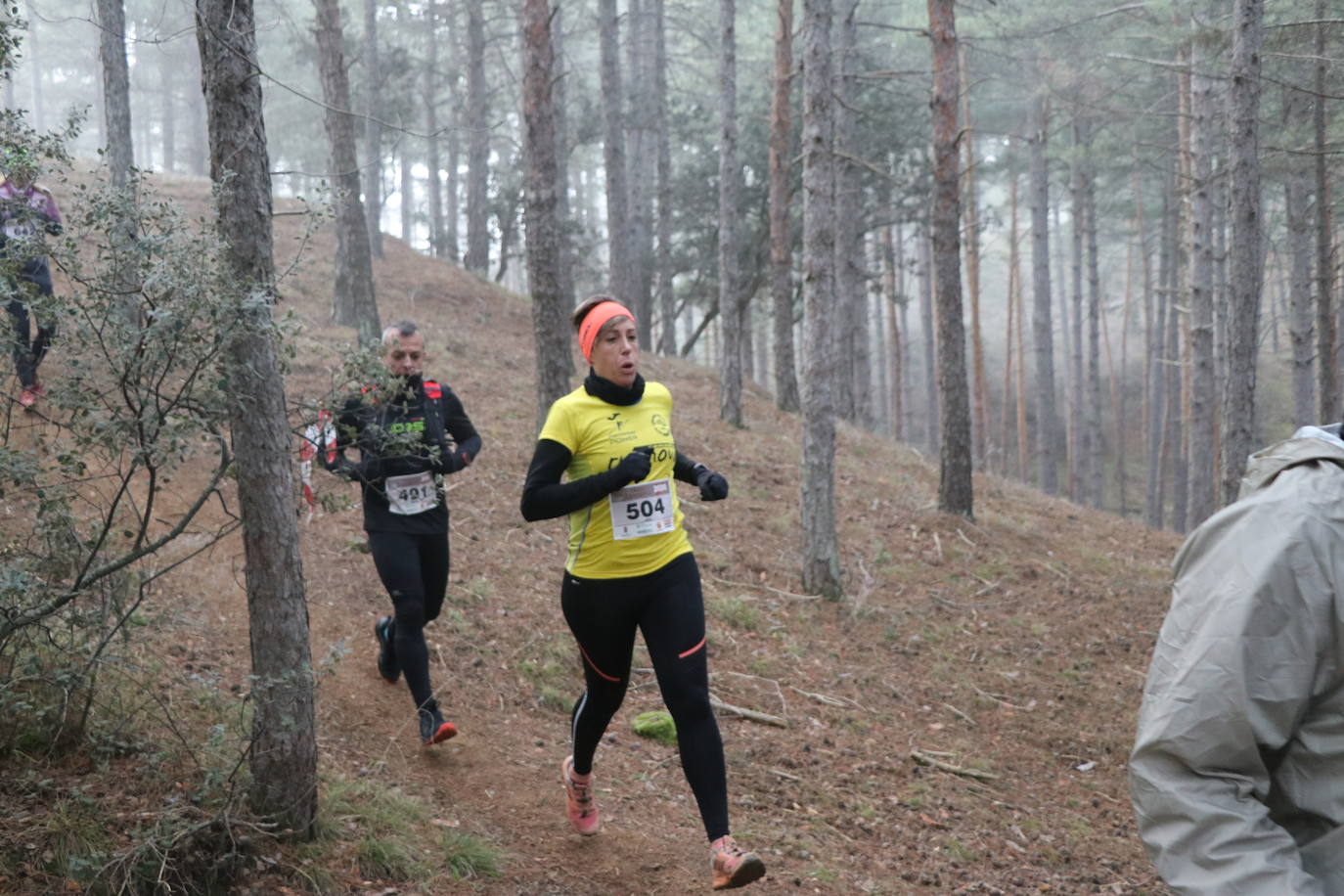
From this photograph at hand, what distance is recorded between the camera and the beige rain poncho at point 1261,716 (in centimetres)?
196

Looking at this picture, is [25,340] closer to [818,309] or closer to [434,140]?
[818,309]

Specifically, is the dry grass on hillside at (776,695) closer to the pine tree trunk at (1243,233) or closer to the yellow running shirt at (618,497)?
the yellow running shirt at (618,497)

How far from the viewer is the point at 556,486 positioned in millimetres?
4398

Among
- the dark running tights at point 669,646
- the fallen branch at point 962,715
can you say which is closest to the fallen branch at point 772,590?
the fallen branch at point 962,715

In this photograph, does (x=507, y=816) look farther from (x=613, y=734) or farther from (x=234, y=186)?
(x=234, y=186)

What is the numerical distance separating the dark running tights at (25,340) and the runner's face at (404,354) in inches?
67.8

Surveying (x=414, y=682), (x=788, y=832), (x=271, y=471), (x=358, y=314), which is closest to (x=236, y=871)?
(x=271, y=471)

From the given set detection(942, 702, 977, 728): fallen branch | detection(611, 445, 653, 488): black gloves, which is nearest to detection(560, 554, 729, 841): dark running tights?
detection(611, 445, 653, 488): black gloves

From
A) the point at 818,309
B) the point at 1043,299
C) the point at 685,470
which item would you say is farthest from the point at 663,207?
the point at 685,470

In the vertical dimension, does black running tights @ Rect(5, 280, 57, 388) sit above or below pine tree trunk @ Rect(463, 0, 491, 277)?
below

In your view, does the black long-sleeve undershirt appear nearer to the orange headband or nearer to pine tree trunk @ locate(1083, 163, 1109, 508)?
the orange headband

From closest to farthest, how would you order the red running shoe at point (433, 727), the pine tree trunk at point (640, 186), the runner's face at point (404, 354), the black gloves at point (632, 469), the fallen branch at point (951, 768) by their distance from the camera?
the black gloves at point (632, 469) → the red running shoe at point (433, 727) → the runner's face at point (404, 354) → the fallen branch at point (951, 768) → the pine tree trunk at point (640, 186)

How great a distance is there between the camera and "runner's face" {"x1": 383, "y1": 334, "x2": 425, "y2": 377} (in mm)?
5891

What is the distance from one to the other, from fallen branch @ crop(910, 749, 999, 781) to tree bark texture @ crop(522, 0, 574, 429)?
193 inches
